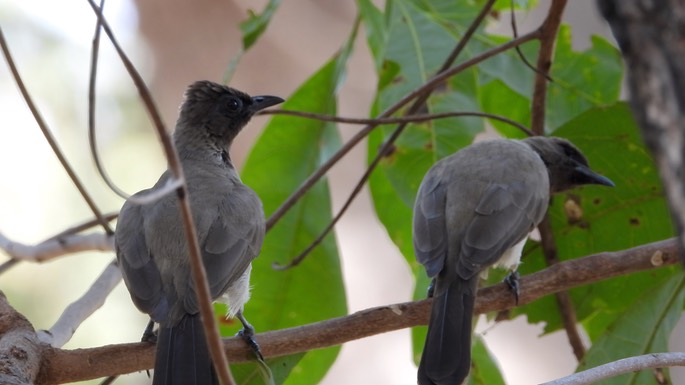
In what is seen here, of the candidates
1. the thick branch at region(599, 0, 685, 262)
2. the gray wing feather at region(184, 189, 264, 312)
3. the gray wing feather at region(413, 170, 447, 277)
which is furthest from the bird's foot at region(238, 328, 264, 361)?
the thick branch at region(599, 0, 685, 262)

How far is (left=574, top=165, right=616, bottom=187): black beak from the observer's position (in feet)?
12.7

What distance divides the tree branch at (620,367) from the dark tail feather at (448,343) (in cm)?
66

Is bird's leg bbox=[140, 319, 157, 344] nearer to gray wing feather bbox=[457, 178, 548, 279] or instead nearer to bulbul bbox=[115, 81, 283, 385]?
bulbul bbox=[115, 81, 283, 385]

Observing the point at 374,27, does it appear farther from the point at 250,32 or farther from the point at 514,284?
the point at 514,284

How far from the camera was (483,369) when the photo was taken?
3.86 meters

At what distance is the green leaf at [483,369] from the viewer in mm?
3818

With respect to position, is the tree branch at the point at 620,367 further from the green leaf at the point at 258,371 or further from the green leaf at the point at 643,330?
the green leaf at the point at 258,371

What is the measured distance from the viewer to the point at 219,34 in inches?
423

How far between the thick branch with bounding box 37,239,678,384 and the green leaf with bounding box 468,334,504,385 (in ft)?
1.89

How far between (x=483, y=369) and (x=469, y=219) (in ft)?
2.43

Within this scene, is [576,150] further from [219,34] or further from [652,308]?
[219,34]

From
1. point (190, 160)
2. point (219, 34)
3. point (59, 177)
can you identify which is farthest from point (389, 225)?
point (219, 34)

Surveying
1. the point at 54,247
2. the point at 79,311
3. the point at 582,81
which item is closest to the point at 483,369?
the point at 582,81

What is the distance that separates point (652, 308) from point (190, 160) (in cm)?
182
